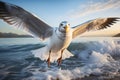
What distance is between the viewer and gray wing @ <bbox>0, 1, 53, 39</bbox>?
2.38 metres

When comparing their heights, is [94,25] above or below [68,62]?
above

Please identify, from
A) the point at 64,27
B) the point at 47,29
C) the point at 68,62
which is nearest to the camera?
the point at 64,27

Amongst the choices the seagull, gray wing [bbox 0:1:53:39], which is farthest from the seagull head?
gray wing [bbox 0:1:53:39]

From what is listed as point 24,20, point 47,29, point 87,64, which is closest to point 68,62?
point 87,64

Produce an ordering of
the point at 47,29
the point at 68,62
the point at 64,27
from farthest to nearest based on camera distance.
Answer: the point at 68,62 → the point at 47,29 → the point at 64,27

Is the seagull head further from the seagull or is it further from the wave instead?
the wave

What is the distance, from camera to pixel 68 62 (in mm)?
2662

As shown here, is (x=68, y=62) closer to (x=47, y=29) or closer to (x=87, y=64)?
(x=87, y=64)

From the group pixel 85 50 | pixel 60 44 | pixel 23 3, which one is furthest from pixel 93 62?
pixel 23 3

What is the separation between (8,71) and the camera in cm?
248

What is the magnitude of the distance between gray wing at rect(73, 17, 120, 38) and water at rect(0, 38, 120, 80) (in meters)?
0.09

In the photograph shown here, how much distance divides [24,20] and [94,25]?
25.1 inches

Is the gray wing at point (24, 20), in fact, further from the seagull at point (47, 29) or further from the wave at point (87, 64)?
the wave at point (87, 64)

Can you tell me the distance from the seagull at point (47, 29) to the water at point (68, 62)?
0.19 feet
